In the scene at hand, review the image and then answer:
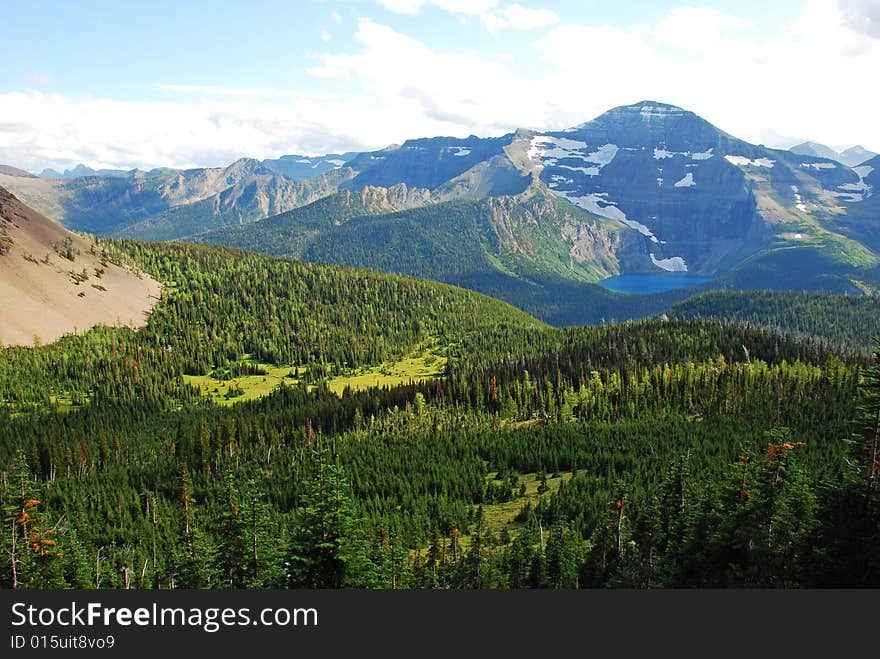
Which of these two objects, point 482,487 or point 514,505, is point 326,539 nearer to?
point 514,505

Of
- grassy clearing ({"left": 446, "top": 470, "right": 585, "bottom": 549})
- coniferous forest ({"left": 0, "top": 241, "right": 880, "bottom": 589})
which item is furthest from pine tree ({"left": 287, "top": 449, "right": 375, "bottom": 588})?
grassy clearing ({"left": 446, "top": 470, "right": 585, "bottom": 549})

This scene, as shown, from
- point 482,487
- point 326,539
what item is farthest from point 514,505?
point 326,539

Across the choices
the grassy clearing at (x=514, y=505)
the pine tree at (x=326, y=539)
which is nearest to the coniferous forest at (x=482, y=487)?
the pine tree at (x=326, y=539)

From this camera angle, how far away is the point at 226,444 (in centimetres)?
16025

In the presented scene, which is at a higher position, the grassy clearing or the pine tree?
the pine tree

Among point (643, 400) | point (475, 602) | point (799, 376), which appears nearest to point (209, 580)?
point (475, 602)

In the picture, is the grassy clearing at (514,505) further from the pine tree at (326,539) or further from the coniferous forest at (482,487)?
the pine tree at (326,539)

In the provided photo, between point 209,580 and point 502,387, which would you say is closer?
point 209,580

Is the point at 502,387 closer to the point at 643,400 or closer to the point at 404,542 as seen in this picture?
the point at 643,400

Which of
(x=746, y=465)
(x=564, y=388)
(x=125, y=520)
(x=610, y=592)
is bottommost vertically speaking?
(x=125, y=520)

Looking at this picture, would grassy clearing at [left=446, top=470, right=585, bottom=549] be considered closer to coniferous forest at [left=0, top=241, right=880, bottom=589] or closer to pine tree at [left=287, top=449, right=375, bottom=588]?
coniferous forest at [left=0, top=241, right=880, bottom=589]

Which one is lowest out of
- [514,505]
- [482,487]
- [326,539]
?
[514,505]

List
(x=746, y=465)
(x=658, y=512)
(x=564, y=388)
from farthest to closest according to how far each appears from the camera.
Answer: (x=564, y=388), (x=658, y=512), (x=746, y=465)

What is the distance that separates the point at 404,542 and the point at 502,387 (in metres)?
96.4
